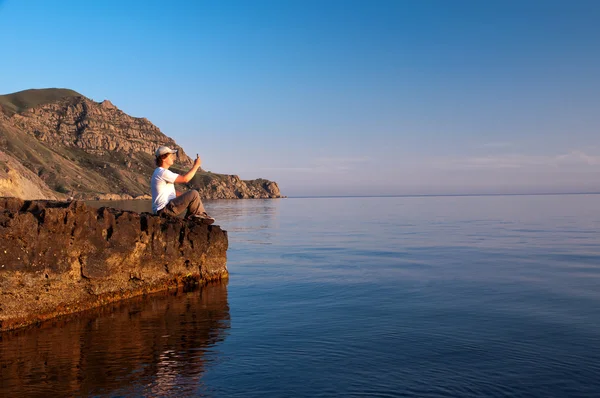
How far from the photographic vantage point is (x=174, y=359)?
29.6 feet

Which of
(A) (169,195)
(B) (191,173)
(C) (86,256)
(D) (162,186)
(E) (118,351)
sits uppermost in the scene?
(B) (191,173)

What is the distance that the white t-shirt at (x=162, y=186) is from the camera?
47.4 ft

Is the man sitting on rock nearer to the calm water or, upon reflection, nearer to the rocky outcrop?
the rocky outcrop

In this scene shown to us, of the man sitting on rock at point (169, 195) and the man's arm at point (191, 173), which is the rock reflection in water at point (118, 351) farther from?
the man's arm at point (191, 173)

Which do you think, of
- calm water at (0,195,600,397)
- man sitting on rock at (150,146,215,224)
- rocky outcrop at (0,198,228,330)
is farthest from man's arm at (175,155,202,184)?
calm water at (0,195,600,397)

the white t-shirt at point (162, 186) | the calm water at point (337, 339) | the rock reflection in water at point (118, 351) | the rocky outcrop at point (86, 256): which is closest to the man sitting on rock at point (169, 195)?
the white t-shirt at point (162, 186)

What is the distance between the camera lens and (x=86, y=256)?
12773mm

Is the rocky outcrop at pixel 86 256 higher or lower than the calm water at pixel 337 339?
higher

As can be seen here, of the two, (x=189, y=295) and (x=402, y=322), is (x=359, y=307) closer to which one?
(x=402, y=322)

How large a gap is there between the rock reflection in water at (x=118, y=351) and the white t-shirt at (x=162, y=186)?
3.28m

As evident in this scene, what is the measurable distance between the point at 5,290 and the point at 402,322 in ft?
29.8

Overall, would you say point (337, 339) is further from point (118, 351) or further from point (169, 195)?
point (169, 195)

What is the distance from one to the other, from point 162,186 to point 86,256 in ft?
10.6

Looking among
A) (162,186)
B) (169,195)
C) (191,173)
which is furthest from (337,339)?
(169,195)
